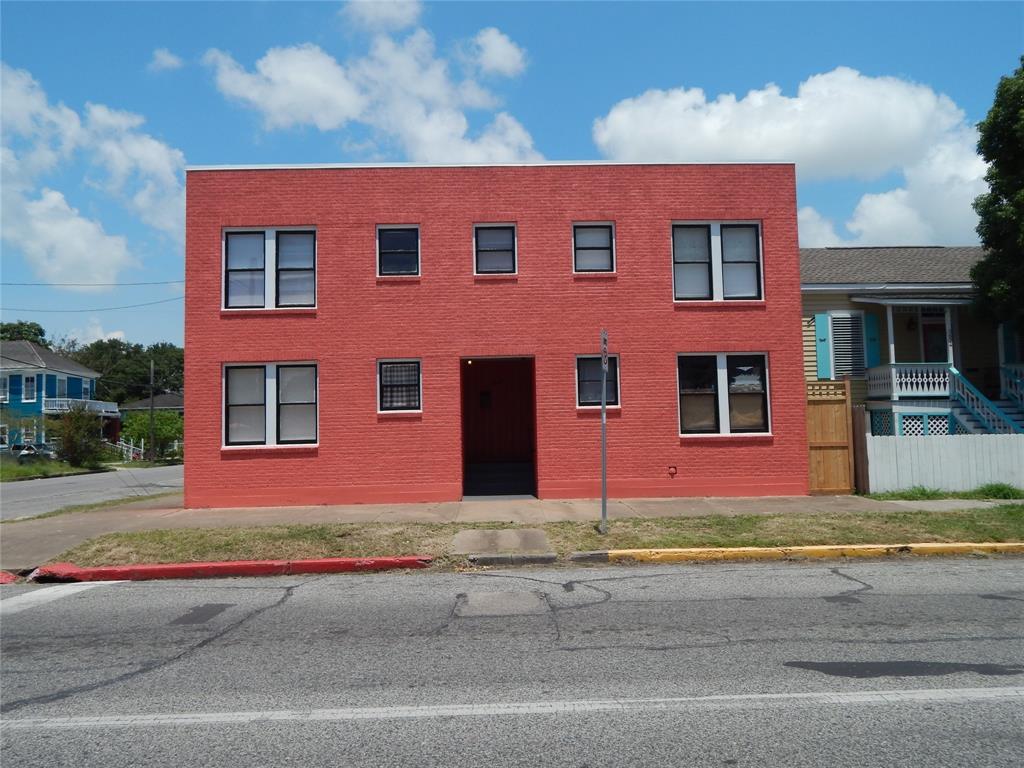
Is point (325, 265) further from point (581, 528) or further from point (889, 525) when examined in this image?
point (889, 525)

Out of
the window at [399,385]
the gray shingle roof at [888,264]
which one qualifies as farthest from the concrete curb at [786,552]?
the gray shingle roof at [888,264]

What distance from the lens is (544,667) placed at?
18.4 feet

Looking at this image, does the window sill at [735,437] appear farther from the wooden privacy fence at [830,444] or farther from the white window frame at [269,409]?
the white window frame at [269,409]

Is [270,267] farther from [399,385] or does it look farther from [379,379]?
[399,385]

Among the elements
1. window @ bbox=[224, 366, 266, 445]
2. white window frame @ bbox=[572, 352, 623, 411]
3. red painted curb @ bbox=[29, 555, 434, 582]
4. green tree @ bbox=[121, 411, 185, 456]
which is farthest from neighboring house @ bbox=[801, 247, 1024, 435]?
green tree @ bbox=[121, 411, 185, 456]

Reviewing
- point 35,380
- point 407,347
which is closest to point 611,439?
point 407,347

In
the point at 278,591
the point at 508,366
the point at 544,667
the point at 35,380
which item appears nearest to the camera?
the point at 544,667

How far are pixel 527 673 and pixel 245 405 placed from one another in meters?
11.3

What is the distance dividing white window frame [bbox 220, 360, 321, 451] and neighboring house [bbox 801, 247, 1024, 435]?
12.1m

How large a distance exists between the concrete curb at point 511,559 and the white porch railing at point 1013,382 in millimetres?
14946

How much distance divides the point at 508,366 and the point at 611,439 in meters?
5.40

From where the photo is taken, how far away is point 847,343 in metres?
19.3

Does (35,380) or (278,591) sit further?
(35,380)

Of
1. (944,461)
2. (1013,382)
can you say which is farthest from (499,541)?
(1013,382)
